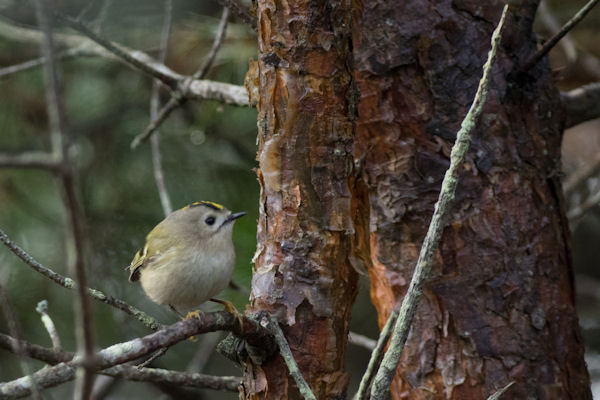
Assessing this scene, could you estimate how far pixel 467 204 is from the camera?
76.5 inches

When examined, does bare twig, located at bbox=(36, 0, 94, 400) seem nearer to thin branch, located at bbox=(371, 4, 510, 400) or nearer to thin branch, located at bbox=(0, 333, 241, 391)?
thin branch, located at bbox=(0, 333, 241, 391)

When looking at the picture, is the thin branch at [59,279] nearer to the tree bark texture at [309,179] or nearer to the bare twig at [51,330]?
the bare twig at [51,330]

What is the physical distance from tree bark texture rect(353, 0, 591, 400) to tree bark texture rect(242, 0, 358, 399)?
0.37 metres

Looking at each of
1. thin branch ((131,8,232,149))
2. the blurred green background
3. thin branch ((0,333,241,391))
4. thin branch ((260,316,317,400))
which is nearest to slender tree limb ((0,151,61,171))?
thin branch ((0,333,241,391))

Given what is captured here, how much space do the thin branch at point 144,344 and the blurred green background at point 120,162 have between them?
1867mm

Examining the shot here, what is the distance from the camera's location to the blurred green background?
343 cm

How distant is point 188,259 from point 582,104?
1.49 metres

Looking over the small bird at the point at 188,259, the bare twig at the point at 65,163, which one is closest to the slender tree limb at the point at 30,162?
Answer: the bare twig at the point at 65,163

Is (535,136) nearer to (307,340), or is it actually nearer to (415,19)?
(415,19)

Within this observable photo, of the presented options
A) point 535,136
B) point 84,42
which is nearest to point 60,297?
point 84,42

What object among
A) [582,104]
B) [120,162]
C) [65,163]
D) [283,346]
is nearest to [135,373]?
[283,346]

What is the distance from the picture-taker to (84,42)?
10.6 ft

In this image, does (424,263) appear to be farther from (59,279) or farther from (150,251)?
(150,251)

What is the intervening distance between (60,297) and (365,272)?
2.35 metres
